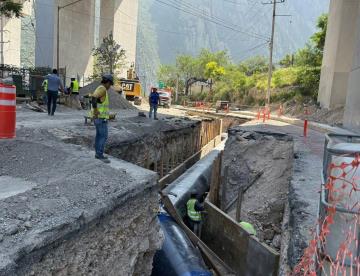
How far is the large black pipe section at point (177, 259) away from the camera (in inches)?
257

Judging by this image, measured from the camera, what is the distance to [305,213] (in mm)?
5680

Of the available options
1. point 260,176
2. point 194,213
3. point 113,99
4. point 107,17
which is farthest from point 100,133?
point 107,17

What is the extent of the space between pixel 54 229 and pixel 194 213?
20.7ft

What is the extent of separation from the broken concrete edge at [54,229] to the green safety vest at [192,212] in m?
4.31

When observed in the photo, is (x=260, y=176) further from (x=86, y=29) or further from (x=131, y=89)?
(x=86, y=29)

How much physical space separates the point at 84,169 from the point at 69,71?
36.9 m

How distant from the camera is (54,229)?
12.4 ft

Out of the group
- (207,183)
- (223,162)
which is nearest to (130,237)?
(207,183)

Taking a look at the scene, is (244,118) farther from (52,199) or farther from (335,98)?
(52,199)

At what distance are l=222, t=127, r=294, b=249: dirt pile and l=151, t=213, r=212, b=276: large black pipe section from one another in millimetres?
2072

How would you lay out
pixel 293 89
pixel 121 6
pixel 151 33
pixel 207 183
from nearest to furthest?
pixel 207 183 → pixel 293 89 → pixel 121 6 → pixel 151 33

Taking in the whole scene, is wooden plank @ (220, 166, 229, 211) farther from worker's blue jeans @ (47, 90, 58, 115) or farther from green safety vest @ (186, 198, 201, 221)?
worker's blue jeans @ (47, 90, 58, 115)

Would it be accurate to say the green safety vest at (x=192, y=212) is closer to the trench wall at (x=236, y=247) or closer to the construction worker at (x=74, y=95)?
the trench wall at (x=236, y=247)

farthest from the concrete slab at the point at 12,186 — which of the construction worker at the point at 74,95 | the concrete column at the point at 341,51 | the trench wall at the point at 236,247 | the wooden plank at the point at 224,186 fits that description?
the concrete column at the point at 341,51
